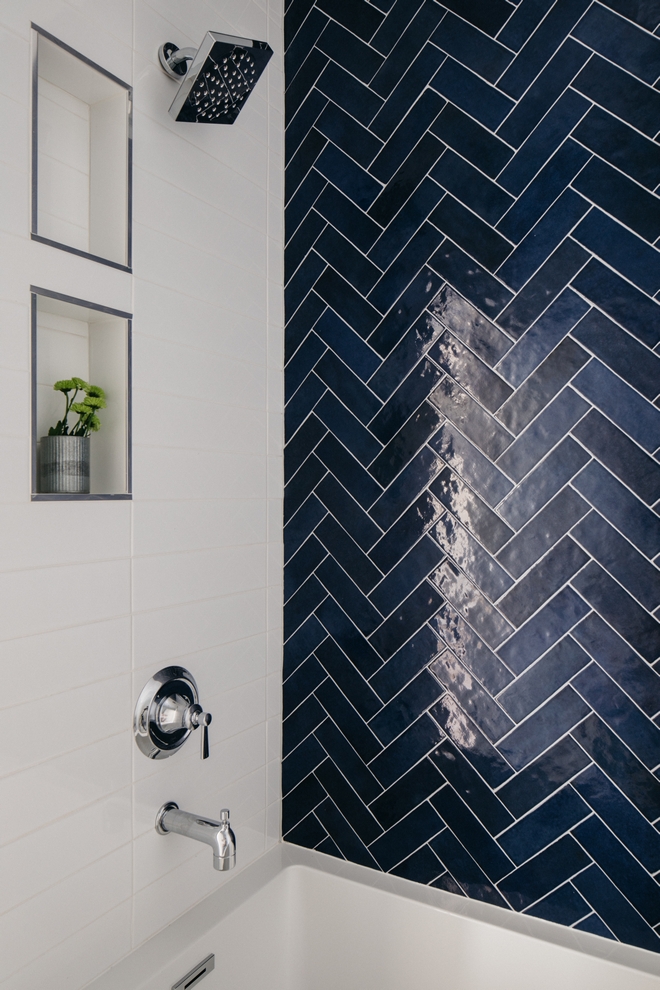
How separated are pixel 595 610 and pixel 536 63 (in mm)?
1184

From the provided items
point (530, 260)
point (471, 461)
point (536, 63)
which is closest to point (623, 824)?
point (471, 461)

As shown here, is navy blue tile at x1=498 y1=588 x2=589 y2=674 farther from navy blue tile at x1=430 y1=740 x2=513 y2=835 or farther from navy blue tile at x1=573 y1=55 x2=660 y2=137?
navy blue tile at x1=573 y1=55 x2=660 y2=137

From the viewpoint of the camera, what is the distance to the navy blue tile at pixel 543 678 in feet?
4.58

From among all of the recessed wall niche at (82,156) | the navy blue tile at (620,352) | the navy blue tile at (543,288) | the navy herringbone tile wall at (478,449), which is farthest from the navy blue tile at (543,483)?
the recessed wall niche at (82,156)

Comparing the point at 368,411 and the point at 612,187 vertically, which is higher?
the point at 612,187

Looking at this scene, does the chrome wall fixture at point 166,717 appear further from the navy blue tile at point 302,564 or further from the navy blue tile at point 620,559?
the navy blue tile at point 620,559

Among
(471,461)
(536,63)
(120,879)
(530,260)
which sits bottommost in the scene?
(120,879)

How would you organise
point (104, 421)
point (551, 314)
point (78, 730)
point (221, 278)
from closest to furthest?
1. point (78, 730)
2. point (104, 421)
3. point (551, 314)
4. point (221, 278)

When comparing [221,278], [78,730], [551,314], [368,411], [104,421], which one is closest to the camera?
[78,730]

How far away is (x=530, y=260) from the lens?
1.45 meters

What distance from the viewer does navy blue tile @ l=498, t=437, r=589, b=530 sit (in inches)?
55.4

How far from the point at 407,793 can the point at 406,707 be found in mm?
203

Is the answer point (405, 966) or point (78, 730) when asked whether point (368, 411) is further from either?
point (405, 966)

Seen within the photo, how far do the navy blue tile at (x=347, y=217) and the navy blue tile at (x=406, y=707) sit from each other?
3.53ft
